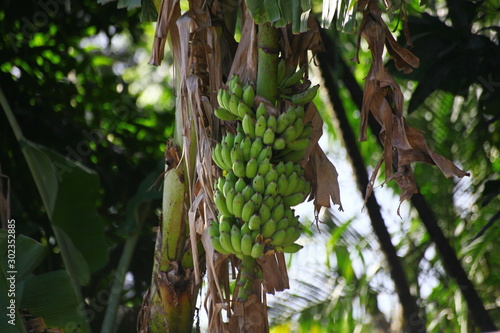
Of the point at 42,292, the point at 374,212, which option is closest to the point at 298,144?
the point at 42,292

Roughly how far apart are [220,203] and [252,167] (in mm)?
91

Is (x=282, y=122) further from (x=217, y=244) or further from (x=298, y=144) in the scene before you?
(x=217, y=244)

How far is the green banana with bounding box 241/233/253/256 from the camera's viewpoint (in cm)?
113

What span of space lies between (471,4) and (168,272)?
1.40 m

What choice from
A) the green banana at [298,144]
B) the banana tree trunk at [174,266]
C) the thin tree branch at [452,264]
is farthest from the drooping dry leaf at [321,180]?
the thin tree branch at [452,264]

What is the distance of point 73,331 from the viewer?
5.89ft

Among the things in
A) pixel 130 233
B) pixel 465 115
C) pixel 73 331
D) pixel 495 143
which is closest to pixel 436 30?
pixel 495 143

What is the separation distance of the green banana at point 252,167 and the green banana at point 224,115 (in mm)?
125

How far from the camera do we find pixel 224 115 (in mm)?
1233

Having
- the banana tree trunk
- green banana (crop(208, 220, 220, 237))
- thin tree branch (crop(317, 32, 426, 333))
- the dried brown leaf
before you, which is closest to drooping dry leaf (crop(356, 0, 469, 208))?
the dried brown leaf

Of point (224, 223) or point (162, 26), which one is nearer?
point (224, 223)

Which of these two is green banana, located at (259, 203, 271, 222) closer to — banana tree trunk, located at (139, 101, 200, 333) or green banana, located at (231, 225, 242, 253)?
green banana, located at (231, 225, 242, 253)

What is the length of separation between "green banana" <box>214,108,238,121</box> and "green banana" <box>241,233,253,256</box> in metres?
0.25

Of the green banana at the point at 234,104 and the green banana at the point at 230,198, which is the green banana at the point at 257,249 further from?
the green banana at the point at 234,104
